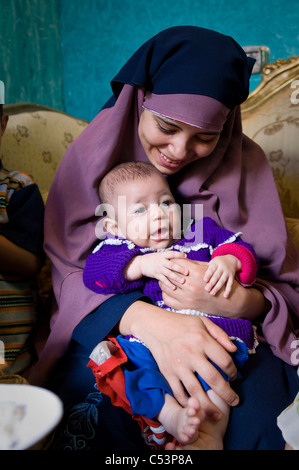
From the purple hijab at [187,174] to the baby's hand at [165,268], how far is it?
183 millimetres

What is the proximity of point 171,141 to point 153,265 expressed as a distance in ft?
1.27

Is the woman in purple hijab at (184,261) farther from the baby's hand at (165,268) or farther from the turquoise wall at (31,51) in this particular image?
the turquoise wall at (31,51)

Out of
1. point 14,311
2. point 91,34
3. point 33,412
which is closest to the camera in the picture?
point 33,412

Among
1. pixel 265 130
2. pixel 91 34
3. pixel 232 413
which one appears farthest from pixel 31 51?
pixel 232 413

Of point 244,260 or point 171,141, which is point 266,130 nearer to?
point 171,141

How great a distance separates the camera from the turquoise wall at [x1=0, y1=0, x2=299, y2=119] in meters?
2.64

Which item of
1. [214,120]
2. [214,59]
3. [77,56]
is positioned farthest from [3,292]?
[77,56]

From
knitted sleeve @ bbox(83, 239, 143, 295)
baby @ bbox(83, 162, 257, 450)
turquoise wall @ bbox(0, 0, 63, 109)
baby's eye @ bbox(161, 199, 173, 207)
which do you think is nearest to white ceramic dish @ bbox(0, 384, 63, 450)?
baby @ bbox(83, 162, 257, 450)

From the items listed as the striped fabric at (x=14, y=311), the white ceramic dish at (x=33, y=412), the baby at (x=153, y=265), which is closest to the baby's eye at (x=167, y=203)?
the baby at (x=153, y=265)

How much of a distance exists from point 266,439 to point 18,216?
97 centimetres

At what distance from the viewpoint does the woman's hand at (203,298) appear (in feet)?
3.33

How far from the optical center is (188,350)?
0.91 m

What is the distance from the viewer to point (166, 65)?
109cm
